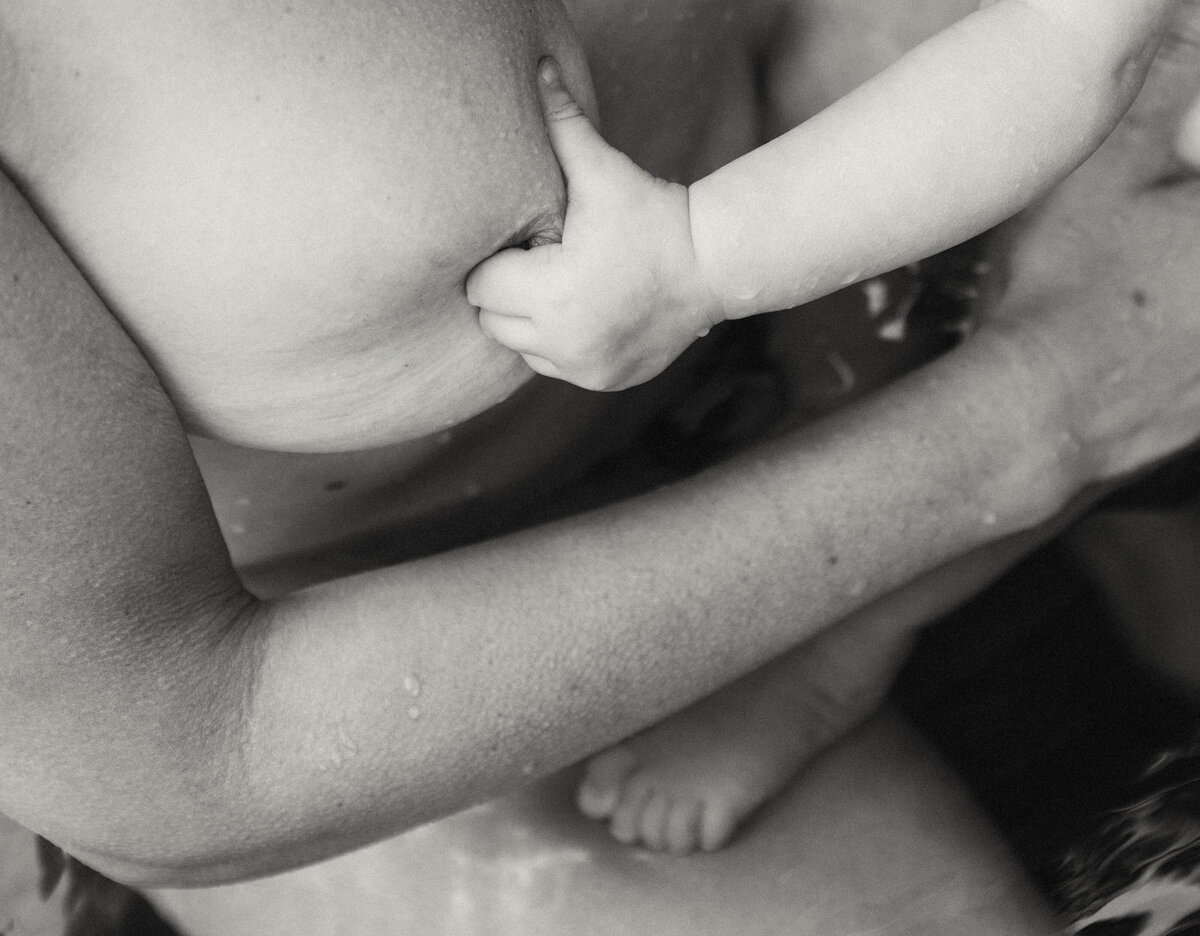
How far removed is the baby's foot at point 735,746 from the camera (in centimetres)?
86

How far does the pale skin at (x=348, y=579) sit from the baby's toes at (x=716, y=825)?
0.19 meters

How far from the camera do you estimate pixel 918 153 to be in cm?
56

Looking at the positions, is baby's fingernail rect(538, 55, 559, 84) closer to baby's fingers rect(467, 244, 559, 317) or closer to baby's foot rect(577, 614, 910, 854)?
baby's fingers rect(467, 244, 559, 317)

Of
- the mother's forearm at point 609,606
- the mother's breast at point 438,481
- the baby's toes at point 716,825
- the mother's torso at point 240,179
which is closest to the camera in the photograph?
the mother's torso at point 240,179

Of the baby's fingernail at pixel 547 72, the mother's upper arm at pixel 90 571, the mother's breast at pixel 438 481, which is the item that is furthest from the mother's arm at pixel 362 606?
the baby's fingernail at pixel 547 72

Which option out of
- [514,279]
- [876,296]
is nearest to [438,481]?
[514,279]

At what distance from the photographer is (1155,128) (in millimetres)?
826

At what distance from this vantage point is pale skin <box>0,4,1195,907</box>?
1.54 ft

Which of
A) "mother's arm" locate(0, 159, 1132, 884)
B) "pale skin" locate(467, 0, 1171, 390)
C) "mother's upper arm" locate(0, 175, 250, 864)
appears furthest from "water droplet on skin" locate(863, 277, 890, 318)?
"mother's upper arm" locate(0, 175, 250, 864)

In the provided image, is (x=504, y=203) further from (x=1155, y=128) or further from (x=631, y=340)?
(x=1155, y=128)

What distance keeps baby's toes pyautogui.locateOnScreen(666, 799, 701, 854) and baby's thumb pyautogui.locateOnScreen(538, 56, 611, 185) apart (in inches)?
19.4

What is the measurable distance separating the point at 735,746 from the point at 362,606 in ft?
1.24

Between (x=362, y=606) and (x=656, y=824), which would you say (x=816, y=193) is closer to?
(x=362, y=606)

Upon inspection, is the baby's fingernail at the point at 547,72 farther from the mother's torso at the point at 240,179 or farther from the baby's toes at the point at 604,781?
the baby's toes at the point at 604,781
